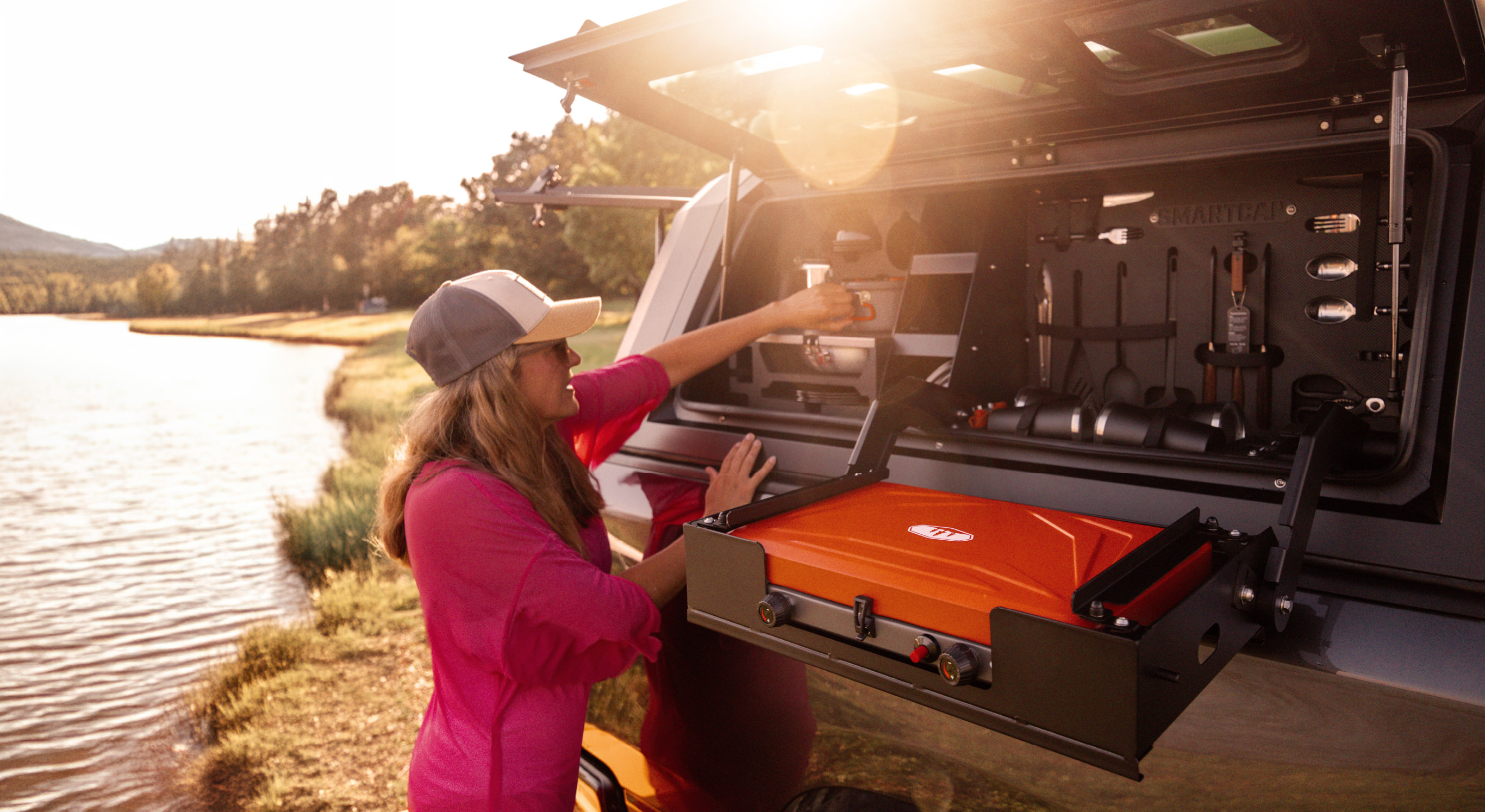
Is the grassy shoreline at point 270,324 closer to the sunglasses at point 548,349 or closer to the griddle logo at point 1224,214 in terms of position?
the sunglasses at point 548,349

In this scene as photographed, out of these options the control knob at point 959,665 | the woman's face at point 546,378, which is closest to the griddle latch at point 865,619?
the control knob at point 959,665

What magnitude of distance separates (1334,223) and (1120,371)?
2.11 feet

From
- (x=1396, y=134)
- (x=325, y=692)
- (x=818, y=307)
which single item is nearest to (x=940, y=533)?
(x=1396, y=134)

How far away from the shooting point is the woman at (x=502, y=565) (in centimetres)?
180

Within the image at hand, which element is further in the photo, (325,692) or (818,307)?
(325,692)

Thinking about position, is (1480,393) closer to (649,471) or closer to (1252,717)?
(1252,717)

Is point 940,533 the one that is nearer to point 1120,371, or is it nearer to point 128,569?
point 1120,371

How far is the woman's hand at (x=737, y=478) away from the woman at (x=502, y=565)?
31cm

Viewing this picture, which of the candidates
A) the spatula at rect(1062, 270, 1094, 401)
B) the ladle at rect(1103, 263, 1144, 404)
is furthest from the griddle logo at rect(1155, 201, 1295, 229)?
the spatula at rect(1062, 270, 1094, 401)

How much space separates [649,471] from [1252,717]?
Result: 5.59ft

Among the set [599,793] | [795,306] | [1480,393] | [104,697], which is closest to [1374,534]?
[1480,393]

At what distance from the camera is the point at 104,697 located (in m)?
4.73

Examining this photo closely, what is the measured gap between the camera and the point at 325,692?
4.39 m

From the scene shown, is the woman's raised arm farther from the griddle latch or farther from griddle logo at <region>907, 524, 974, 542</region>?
the griddle latch
